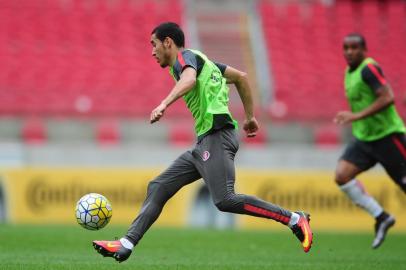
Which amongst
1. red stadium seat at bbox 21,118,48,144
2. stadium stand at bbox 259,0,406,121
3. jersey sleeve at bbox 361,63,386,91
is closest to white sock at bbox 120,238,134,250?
jersey sleeve at bbox 361,63,386,91

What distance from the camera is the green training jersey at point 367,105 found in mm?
10352

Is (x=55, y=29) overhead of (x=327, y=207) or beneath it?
overhead

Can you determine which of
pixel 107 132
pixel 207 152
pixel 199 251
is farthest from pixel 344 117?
pixel 107 132

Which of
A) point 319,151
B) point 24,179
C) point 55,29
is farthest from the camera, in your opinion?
point 55,29

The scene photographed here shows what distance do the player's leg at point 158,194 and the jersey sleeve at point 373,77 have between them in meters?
3.34

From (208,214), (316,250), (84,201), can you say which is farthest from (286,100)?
(84,201)

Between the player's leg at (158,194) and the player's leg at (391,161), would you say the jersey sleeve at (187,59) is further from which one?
the player's leg at (391,161)

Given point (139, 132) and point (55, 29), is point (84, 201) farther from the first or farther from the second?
point (55, 29)

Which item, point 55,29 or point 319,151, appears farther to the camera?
point 55,29

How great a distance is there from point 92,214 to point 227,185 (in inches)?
50.4

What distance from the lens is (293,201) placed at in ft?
51.2

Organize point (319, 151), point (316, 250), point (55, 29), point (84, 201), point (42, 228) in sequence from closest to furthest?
point (84, 201) < point (316, 250) < point (42, 228) < point (319, 151) < point (55, 29)

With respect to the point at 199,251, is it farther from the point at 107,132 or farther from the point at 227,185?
the point at 107,132

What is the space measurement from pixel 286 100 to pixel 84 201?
463 inches
